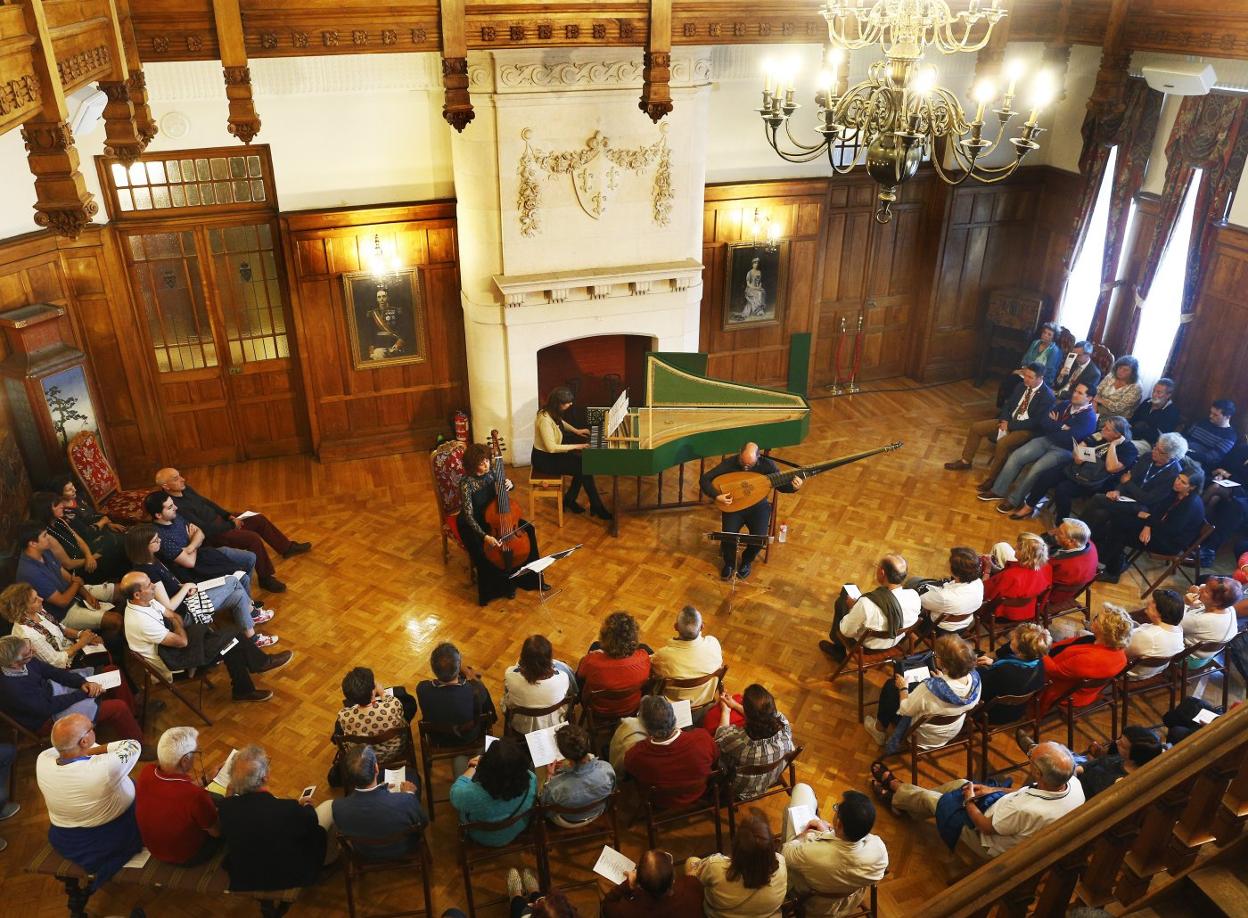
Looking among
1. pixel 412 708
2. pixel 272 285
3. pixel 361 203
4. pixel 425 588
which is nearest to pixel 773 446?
pixel 425 588

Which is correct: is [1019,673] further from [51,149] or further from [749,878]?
[51,149]

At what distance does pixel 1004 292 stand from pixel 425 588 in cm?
786

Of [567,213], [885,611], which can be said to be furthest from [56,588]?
[885,611]

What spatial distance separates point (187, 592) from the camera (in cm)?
614

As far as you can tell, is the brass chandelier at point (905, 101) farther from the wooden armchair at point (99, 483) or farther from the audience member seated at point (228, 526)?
the wooden armchair at point (99, 483)

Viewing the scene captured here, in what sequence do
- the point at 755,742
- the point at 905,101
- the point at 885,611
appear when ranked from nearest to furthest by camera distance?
the point at 905,101 → the point at 755,742 → the point at 885,611

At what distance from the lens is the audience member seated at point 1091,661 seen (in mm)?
5324

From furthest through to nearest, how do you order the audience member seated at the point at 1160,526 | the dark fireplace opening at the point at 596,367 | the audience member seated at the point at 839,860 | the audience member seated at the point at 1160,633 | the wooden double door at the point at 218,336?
the dark fireplace opening at the point at 596,367 → the wooden double door at the point at 218,336 → the audience member seated at the point at 1160,526 → the audience member seated at the point at 1160,633 → the audience member seated at the point at 839,860

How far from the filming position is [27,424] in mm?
7805

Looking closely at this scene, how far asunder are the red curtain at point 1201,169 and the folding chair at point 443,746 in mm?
7834

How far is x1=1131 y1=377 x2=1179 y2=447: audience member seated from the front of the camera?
27.6 ft

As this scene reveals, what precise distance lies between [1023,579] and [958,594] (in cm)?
56

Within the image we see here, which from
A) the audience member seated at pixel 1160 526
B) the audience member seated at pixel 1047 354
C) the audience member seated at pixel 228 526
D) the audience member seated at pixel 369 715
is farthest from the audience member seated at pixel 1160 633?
the audience member seated at pixel 228 526

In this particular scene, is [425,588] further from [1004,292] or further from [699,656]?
[1004,292]
